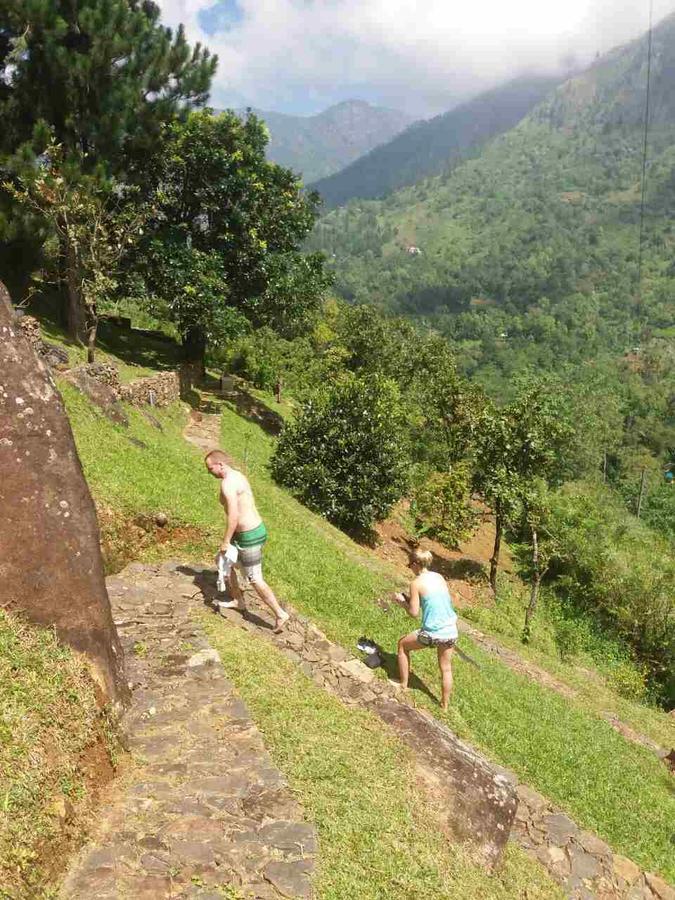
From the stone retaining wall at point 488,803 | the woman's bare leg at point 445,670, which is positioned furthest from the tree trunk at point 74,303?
the woman's bare leg at point 445,670

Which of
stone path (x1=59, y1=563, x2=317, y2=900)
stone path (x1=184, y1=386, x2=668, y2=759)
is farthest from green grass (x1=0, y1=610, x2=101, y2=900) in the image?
stone path (x1=184, y1=386, x2=668, y2=759)

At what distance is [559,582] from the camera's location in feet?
80.8

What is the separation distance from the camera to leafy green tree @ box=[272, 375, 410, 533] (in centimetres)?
2158

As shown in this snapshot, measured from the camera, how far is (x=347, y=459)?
858 inches

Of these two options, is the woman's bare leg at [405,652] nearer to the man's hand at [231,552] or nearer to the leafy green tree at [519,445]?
the man's hand at [231,552]

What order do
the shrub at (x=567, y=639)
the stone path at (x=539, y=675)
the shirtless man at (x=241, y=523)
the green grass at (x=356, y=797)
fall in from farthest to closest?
the shrub at (x=567, y=639)
the stone path at (x=539, y=675)
the shirtless man at (x=241, y=523)
the green grass at (x=356, y=797)

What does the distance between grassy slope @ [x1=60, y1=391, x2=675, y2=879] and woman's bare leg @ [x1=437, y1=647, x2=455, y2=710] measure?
25 cm

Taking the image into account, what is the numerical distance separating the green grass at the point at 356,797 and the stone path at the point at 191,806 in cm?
18

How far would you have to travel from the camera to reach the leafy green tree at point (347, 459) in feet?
70.8

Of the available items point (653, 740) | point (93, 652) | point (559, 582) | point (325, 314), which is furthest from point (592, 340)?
point (93, 652)

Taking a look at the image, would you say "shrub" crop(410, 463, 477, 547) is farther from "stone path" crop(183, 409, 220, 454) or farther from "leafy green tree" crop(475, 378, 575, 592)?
"stone path" crop(183, 409, 220, 454)

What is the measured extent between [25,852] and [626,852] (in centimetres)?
847

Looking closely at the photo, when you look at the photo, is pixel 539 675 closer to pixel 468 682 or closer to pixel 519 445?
pixel 468 682

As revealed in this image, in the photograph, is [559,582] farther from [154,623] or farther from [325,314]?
[325,314]
